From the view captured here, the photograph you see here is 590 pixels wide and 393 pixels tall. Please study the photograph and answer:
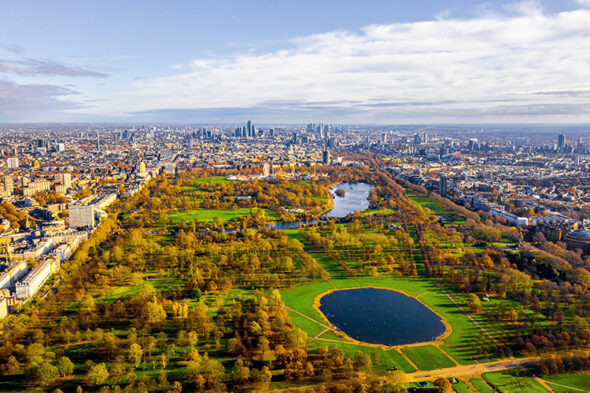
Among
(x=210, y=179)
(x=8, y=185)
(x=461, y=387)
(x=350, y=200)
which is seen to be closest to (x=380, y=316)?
(x=461, y=387)

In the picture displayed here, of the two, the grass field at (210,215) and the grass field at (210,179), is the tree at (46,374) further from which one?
the grass field at (210,179)

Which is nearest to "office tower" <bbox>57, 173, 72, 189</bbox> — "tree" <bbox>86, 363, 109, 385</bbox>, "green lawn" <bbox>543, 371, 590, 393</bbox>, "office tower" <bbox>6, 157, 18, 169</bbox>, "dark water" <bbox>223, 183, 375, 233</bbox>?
"office tower" <bbox>6, 157, 18, 169</bbox>

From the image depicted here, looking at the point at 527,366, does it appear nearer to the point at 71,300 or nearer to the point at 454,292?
the point at 454,292

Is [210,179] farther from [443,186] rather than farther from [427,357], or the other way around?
[427,357]

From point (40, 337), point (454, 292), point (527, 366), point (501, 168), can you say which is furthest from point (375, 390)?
point (501, 168)

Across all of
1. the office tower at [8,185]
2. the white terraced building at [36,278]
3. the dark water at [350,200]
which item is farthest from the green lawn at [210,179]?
the white terraced building at [36,278]

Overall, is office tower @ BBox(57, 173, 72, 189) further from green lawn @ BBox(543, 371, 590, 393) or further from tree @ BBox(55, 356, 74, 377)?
green lawn @ BBox(543, 371, 590, 393)
